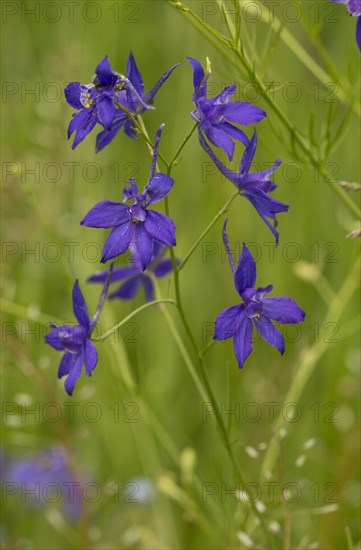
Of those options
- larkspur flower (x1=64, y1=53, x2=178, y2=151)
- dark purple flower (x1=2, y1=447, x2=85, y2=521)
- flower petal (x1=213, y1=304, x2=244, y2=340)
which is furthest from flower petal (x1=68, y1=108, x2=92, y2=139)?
dark purple flower (x1=2, y1=447, x2=85, y2=521)

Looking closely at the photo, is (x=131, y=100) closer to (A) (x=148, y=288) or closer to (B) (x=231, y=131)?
(B) (x=231, y=131)

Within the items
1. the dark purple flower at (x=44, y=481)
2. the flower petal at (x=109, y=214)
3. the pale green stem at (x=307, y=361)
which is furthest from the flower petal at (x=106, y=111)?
the dark purple flower at (x=44, y=481)

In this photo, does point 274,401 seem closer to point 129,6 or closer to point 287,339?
point 287,339

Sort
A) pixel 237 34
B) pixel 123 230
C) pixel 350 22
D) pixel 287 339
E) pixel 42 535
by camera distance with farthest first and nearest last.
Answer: pixel 350 22 < pixel 287 339 < pixel 42 535 < pixel 237 34 < pixel 123 230

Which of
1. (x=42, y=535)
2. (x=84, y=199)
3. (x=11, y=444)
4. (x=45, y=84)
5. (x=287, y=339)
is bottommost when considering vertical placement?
(x=42, y=535)

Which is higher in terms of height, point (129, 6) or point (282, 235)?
point (129, 6)

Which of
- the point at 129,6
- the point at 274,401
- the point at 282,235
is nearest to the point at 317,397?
the point at 274,401

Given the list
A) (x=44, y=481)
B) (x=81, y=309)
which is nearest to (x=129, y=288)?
(x=81, y=309)
